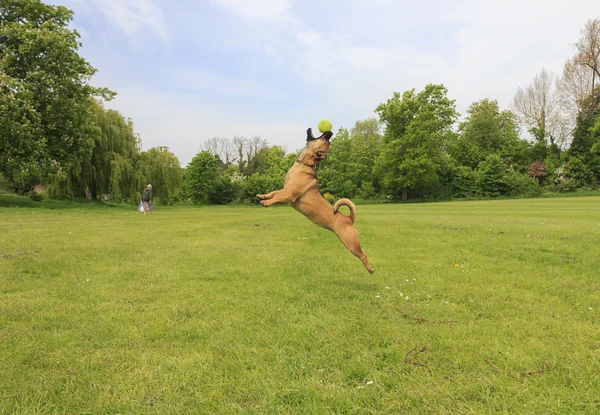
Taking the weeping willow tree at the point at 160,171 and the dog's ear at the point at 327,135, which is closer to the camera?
the dog's ear at the point at 327,135

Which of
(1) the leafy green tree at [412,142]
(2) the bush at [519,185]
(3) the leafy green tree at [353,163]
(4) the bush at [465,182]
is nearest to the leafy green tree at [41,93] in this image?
(3) the leafy green tree at [353,163]

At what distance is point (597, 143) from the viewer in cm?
4447

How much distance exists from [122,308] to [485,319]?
5091mm

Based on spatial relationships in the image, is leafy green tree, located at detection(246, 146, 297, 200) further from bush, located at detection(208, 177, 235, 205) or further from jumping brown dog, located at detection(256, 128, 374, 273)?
jumping brown dog, located at detection(256, 128, 374, 273)

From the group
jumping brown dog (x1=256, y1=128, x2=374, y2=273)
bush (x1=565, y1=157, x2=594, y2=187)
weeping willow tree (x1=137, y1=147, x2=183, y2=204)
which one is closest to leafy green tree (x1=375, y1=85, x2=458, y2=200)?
bush (x1=565, y1=157, x2=594, y2=187)

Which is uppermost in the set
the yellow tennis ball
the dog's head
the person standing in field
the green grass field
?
the yellow tennis ball

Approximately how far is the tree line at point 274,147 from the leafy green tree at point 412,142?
0.46 feet

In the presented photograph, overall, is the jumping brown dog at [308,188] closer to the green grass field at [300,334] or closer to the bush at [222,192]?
the green grass field at [300,334]

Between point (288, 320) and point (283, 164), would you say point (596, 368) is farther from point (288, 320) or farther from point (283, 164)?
point (283, 164)

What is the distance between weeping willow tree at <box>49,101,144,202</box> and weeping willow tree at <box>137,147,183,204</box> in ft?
3.05

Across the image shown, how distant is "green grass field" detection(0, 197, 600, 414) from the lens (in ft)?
9.80

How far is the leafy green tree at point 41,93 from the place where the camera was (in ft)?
66.4

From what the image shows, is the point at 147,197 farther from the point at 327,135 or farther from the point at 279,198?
the point at 327,135

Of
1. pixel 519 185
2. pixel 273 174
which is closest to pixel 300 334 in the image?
pixel 273 174
